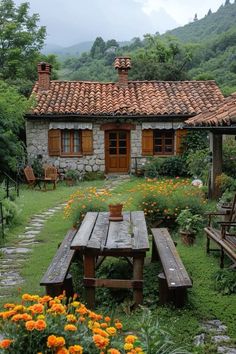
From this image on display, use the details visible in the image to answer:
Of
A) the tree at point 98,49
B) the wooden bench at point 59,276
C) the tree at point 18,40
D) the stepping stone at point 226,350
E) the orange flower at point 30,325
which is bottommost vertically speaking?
the stepping stone at point 226,350

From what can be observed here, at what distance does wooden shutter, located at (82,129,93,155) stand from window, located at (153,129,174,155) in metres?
2.46

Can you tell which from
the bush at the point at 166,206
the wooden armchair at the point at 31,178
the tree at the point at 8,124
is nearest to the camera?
the bush at the point at 166,206

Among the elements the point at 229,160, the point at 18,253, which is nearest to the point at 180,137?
the point at 229,160

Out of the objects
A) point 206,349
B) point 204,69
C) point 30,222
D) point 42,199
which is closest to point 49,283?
point 206,349

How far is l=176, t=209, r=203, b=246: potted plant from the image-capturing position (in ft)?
25.8

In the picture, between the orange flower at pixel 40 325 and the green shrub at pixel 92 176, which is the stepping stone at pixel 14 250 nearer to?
the orange flower at pixel 40 325

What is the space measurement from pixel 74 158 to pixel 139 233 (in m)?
11.3

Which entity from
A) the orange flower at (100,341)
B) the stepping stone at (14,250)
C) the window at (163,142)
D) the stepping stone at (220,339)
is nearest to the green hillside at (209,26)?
the window at (163,142)

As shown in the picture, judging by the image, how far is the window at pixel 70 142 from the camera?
55.3 ft

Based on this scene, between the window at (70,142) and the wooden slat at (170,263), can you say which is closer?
the wooden slat at (170,263)

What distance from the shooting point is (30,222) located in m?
9.90

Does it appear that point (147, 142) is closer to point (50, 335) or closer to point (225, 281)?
point (225, 281)

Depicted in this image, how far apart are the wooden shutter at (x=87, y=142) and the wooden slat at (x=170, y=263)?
9.93 meters

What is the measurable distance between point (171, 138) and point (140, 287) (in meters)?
12.5
